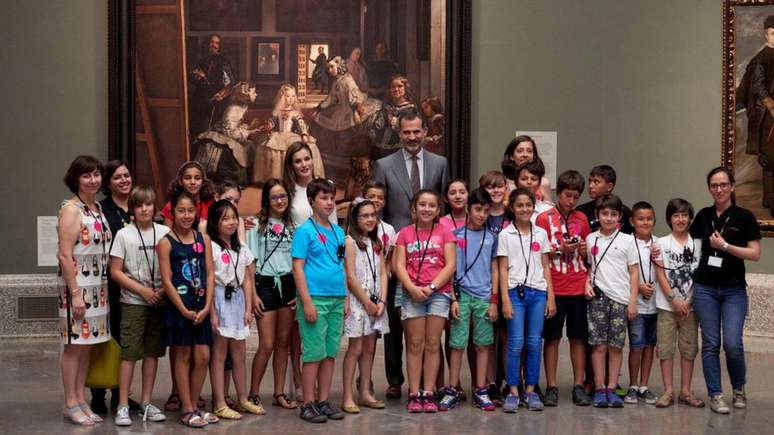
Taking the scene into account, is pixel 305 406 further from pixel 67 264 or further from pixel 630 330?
pixel 630 330

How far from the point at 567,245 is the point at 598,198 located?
471 millimetres

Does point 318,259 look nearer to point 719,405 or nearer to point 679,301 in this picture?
point 679,301

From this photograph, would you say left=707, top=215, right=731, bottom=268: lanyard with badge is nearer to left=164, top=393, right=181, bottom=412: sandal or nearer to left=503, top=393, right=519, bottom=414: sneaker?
left=503, top=393, right=519, bottom=414: sneaker

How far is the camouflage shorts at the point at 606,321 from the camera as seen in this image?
25.2 feet

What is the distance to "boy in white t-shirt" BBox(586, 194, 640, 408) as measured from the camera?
7645 millimetres

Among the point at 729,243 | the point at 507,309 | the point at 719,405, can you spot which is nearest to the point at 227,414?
the point at 507,309

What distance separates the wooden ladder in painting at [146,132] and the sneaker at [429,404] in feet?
15.2

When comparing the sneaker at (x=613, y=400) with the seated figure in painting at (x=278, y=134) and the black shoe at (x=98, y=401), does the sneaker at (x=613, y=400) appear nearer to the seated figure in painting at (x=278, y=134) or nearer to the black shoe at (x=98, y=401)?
the black shoe at (x=98, y=401)

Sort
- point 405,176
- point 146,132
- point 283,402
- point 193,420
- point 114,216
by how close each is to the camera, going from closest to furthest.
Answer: point 193,420 < point 114,216 < point 283,402 < point 405,176 < point 146,132

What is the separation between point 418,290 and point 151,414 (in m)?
2.03

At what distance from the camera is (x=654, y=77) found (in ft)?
36.3

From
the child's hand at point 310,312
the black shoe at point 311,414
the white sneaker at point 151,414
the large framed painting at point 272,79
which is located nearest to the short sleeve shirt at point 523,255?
the child's hand at point 310,312

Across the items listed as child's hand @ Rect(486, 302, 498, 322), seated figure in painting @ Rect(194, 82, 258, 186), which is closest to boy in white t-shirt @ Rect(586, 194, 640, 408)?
child's hand @ Rect(486, 302, 498, 322)

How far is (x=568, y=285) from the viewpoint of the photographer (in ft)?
25.4
